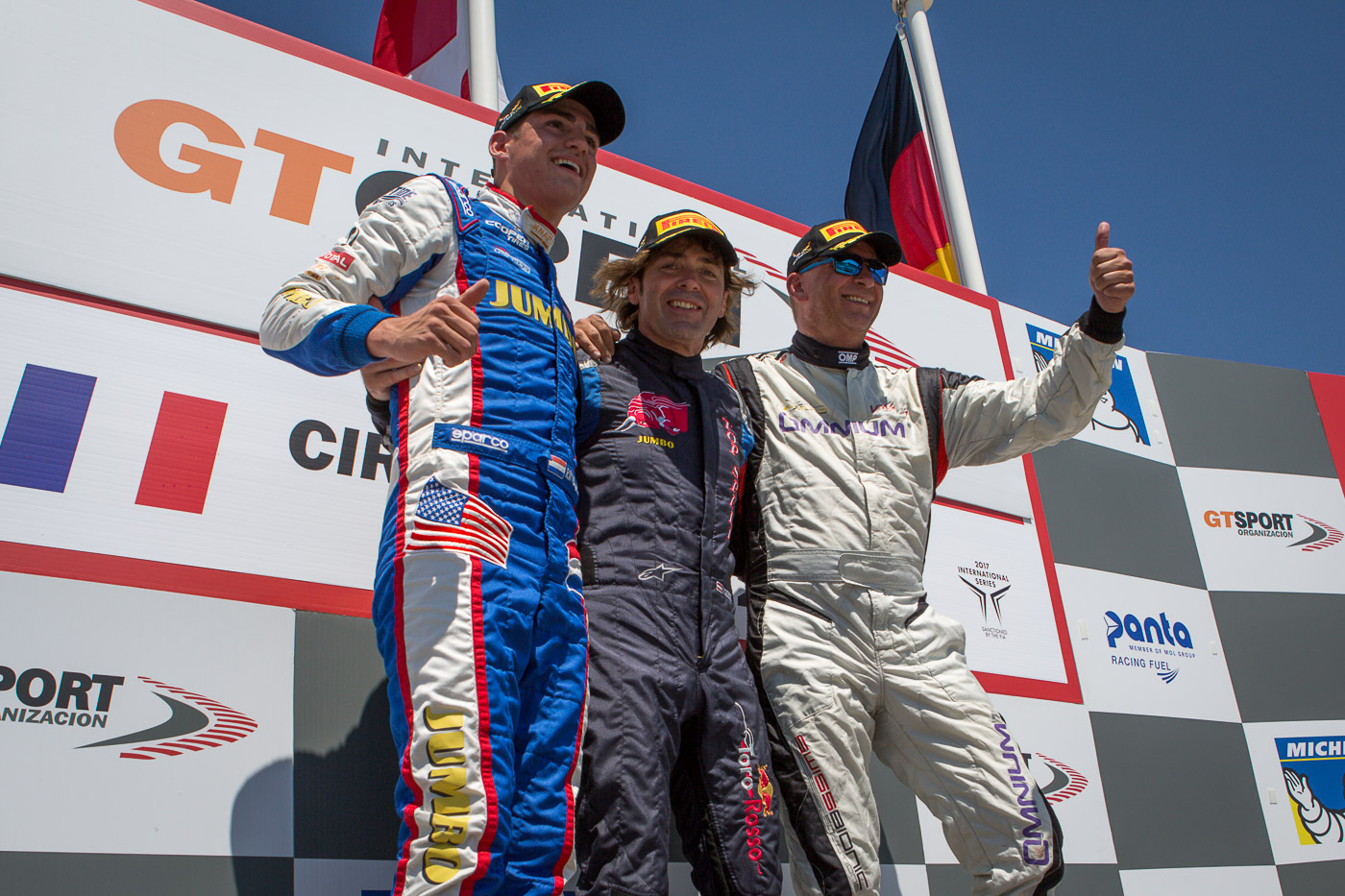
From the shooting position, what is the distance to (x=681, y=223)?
171 cm

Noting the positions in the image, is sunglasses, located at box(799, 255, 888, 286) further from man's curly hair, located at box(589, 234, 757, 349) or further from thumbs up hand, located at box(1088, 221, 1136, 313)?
thumbs up hand, located at box(1088, 221, 1136, 313)

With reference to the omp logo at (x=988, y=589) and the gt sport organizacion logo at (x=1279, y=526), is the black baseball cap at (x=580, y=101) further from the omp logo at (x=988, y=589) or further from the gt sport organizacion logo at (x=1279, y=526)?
the gt sport organizacion logo at (x=1279, y=526)

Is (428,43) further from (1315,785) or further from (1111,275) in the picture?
(1315,785)

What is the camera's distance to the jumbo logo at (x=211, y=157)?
1.77 m

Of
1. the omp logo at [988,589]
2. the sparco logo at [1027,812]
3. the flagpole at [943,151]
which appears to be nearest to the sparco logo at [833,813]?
the sparco logo at [1027,812]

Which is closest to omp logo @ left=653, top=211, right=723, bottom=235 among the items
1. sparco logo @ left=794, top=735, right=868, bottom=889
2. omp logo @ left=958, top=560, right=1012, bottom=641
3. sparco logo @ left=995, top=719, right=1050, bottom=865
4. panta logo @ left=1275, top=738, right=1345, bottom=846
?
sparco logo @ left=794, top=735, right=868, bottom=889

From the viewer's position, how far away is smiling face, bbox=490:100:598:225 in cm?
152

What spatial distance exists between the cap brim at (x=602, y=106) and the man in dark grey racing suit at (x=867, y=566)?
0.39 m

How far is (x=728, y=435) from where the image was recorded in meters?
1.65

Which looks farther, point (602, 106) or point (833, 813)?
point (602, 106)

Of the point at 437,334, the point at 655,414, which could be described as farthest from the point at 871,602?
the point at 437,334

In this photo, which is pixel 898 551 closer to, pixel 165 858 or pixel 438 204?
pixel 438 204

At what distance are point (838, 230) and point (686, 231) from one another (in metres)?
0.44

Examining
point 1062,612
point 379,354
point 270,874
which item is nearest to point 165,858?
point 270,874
